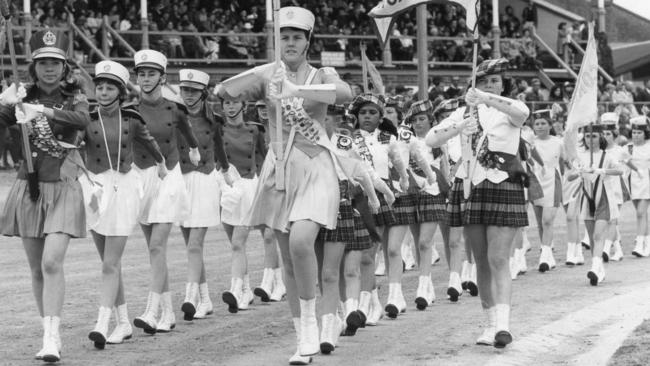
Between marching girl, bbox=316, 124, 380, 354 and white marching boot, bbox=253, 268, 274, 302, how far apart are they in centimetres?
292

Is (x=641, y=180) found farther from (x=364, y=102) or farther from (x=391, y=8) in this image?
(x=364, y=102)

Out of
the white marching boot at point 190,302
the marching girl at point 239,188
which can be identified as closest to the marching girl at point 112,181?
the white marching boot at point 190,302

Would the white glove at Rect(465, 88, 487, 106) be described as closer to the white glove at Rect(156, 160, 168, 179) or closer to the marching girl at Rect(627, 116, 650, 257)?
the white glove at Rect(156, 160, 168, 179)

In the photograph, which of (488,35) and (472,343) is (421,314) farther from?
(488,35)

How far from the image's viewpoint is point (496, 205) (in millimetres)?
10523

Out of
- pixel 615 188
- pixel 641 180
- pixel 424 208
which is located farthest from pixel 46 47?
pixel 641 180

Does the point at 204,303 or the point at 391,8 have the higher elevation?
the point at 391,8

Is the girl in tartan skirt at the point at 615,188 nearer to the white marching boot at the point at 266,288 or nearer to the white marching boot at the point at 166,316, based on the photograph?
the white marching boot at the point at 266,288

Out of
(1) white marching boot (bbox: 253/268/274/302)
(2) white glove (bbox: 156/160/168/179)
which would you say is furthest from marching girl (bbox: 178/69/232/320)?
(1) white marching boot (bbox: 253/268/274/302)

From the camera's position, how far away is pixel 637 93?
38.0 meters

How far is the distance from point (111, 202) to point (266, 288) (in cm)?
375

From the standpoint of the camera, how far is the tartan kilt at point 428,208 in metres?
14.0

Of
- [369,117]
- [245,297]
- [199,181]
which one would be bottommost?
[245,297]

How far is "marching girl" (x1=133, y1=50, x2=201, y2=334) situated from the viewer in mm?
12000
